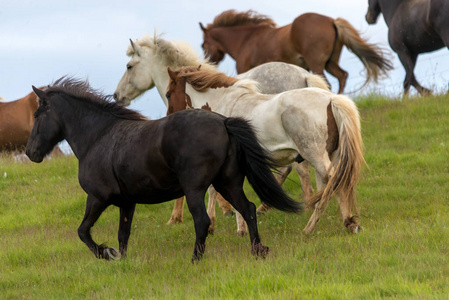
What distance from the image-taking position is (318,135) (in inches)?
279

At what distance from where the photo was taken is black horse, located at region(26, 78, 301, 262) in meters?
5.98

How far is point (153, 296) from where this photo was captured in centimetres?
523

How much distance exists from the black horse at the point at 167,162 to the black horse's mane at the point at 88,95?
0.01 m

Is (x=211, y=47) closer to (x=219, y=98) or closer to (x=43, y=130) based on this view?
(x=219, y=98)

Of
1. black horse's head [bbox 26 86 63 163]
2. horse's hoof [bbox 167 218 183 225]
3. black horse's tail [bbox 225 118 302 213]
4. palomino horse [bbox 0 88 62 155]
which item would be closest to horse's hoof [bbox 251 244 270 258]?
black horse's tail [bbox 225 118 302 213]

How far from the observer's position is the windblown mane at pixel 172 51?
9.98m

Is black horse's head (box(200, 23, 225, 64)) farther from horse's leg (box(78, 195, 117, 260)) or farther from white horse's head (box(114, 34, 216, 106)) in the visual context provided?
horse's leg (box(78, 195, 117, 260))

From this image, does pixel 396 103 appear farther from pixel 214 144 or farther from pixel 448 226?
pixel 214 144

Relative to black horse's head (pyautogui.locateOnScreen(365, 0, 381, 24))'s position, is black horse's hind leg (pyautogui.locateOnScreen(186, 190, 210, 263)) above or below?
below

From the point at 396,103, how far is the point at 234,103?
6.93 m

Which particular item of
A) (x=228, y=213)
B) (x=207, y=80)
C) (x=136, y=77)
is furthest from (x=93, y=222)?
(x=136, y=77)

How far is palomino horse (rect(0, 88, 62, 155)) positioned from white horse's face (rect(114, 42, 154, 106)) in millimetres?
4499

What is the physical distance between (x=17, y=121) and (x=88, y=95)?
8.37 m

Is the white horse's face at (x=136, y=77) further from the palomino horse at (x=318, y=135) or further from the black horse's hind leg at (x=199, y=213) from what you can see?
the black horse's hind leg at (x=199, y=213)
